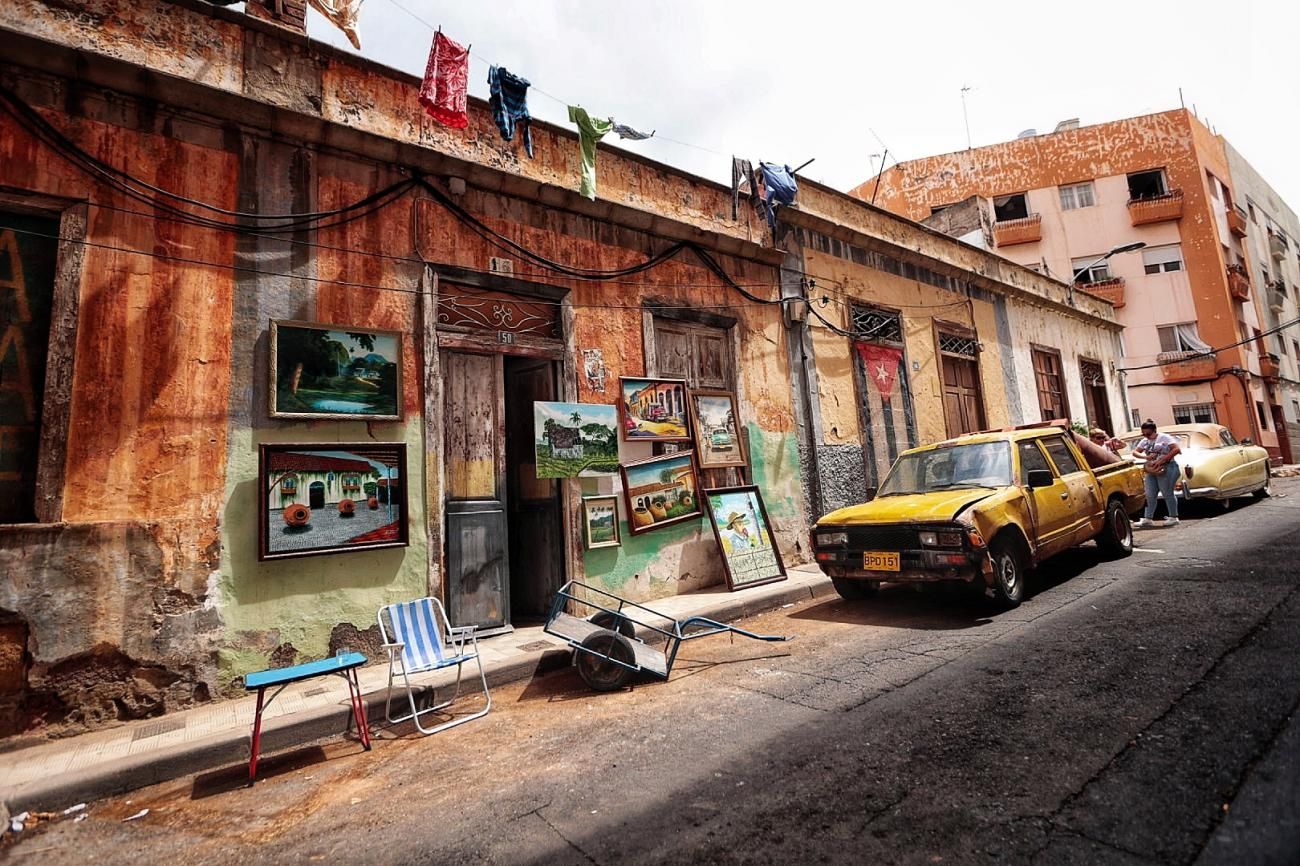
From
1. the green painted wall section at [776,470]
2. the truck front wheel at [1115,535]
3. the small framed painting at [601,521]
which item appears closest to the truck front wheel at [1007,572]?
the truck front wheel at [1115,535]

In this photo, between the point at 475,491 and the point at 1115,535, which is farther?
the point at 1115,535

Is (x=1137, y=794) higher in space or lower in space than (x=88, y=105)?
lower

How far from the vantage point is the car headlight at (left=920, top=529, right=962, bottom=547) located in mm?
5305

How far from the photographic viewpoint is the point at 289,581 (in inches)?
203

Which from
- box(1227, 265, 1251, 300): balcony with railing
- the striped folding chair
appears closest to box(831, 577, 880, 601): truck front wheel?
the striped folding chair

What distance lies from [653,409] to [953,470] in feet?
11.7

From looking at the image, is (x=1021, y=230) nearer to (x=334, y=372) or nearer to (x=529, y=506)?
(x=529, y=506)

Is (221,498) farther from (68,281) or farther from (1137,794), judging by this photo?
(1137,794)

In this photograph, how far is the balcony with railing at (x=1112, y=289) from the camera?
27062mm

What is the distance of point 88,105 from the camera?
4898 mm

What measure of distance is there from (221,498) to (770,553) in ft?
20.0

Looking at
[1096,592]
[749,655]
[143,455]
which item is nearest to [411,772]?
[749,655]

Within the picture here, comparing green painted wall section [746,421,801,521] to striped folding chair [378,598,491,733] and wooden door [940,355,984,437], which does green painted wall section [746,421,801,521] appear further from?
striped folding chair [378,598,491,733]

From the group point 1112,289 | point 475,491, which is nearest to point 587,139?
point 475,491
